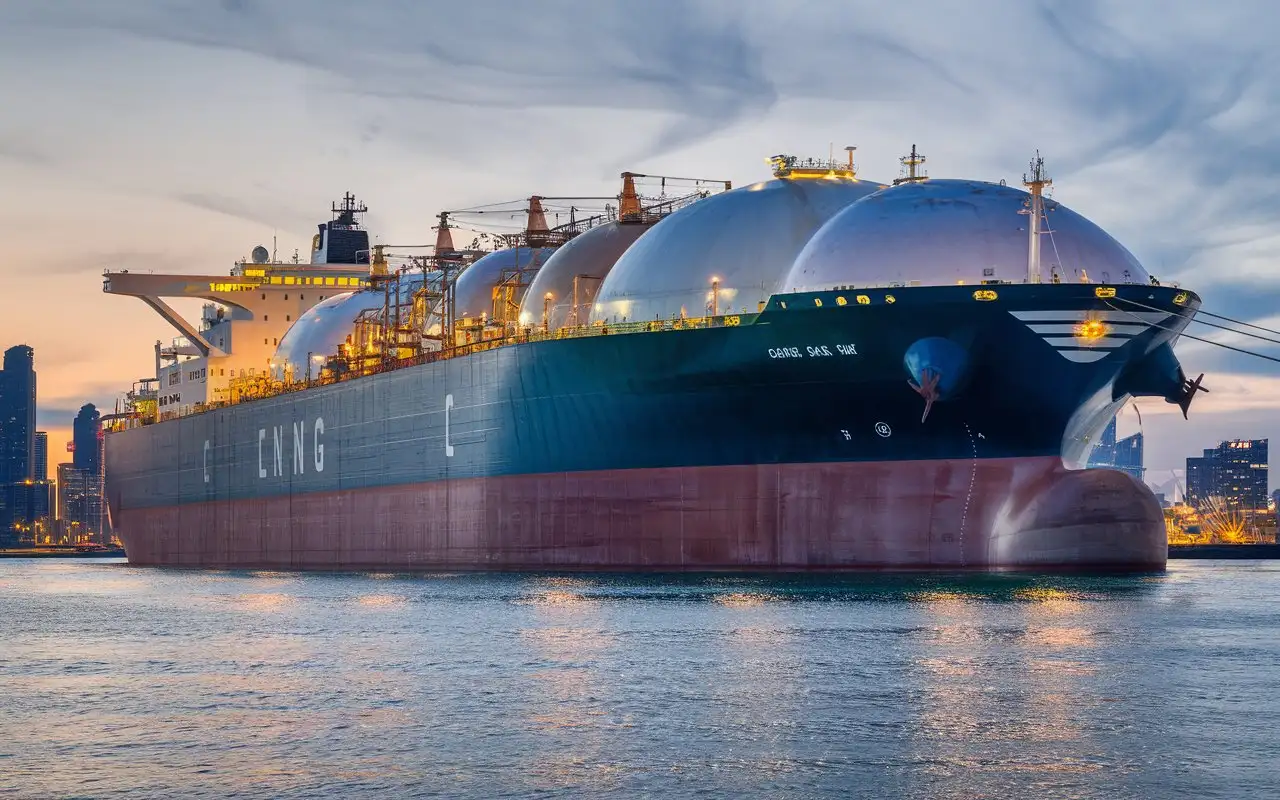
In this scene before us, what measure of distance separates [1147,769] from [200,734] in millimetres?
11314

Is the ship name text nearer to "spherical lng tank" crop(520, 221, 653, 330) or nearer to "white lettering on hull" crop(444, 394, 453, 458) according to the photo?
"spherical lng tank" crop(520, 221, 653, 330)

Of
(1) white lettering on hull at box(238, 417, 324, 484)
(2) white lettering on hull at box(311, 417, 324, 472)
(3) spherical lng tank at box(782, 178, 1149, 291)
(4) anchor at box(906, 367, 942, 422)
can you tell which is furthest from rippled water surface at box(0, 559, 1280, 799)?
(1) white lettering on hull at box(238, 417, 324, 484)

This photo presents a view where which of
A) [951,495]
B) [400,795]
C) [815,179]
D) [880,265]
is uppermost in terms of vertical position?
[815,179]

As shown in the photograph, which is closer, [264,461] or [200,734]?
[200,734]

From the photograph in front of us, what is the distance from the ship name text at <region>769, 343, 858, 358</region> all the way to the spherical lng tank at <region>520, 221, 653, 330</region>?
1404 cm

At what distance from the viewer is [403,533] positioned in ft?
204

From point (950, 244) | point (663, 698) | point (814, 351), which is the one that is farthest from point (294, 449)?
point (663, 698)

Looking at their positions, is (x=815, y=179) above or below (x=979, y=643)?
above

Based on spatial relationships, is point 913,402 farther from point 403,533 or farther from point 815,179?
point 403,533

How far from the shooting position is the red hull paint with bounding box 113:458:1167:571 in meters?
44.2

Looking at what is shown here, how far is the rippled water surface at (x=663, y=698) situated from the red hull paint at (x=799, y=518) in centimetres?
197

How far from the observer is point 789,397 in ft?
152

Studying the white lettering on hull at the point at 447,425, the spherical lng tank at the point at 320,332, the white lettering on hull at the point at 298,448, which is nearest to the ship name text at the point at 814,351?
the white lettering on hull at the point at 447,425

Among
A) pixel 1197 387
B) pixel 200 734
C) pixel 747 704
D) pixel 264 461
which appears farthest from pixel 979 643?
pixel 264 461
